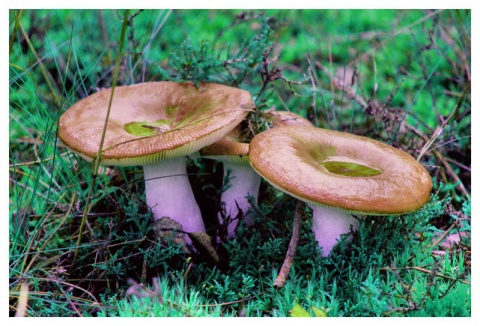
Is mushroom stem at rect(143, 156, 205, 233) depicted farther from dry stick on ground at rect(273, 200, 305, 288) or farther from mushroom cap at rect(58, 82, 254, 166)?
dry stick on ground at rect(273, 200, 305, 288)

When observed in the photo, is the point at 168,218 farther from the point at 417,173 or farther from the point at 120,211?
the point at 417,173

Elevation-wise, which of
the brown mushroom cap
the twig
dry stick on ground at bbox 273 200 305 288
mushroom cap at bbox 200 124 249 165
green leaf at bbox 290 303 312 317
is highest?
the brown mushroom cap

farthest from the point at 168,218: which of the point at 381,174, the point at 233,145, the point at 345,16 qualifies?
the point at 345,16

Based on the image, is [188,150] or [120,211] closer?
[188,150]

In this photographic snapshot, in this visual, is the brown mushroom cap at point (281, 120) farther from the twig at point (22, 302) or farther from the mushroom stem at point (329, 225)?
the twig at point (22, 302)

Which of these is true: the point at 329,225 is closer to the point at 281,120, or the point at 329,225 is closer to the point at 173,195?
the point at 281,120

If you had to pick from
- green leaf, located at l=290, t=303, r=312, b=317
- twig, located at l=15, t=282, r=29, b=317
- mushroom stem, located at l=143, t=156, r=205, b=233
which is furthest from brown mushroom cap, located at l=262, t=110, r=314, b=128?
twig, located at l=15, t=282, r=29, b=317
